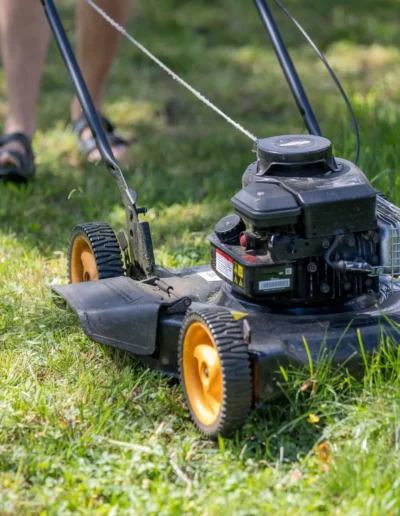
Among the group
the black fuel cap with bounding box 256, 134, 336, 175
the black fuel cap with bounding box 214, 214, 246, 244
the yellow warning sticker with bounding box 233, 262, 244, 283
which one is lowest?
the yellow warning sticker with bounding box 233, 262, 244, 283

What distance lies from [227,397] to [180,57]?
11.4 feet

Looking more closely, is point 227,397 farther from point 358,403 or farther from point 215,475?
point 358,403

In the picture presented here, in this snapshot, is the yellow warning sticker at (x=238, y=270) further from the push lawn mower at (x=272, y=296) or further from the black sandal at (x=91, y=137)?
the black sandal at (x=91, y=137)

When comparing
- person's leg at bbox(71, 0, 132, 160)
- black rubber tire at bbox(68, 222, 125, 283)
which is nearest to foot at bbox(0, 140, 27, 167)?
person's leg at bbox(71, 0, 132, 160)

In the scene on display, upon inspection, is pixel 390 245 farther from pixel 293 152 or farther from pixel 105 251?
pixel 105 251

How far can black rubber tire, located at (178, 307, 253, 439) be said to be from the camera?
1817 millimetres

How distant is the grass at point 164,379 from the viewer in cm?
173

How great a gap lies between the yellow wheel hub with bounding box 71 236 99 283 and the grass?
0.35 feet

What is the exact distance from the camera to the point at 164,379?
212 centimetres

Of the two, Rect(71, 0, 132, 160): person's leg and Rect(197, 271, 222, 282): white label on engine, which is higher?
Rect(71, 0, 132, 160): person's leg

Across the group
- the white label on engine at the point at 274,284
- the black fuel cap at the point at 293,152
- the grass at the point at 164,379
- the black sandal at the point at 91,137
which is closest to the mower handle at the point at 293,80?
the black fuel cap at the point at 293,152

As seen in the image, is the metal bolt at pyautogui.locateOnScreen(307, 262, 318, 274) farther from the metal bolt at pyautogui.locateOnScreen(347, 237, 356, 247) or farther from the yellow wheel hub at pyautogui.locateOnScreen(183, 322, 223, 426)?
the yellow wheel hub at pyautogui.locateOnScreen(183, 322, 223, 426)

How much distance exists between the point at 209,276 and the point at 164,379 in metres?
0.33

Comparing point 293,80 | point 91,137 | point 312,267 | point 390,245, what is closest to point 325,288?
point 312,267
